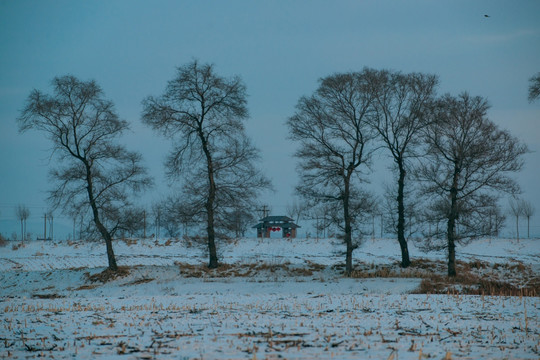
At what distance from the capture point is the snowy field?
333 inches

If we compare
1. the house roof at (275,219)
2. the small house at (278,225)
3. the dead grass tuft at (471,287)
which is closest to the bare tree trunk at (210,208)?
the dead grass tuft at (471,287)

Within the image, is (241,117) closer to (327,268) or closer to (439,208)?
(327,268)

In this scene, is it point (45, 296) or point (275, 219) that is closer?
point (45, 296)

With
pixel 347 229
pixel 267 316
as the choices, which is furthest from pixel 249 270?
pixel 267 316

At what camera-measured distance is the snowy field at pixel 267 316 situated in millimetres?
8461

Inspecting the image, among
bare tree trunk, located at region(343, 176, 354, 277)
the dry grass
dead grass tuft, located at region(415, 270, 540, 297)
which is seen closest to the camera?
dead grass tuft, located at region(415, 270, 540, 297)

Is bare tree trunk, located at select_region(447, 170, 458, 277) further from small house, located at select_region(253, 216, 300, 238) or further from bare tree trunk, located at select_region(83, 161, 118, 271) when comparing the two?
small house, located at select_region(253, 216, 300, 238)

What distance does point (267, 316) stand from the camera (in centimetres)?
1267

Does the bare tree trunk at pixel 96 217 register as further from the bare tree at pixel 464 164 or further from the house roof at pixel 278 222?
the house roof at pixel 278 222

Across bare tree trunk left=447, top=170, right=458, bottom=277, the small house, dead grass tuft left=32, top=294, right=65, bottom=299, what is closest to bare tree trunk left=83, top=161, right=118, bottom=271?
dead grass tuft left=32, top=294, right=65, bottom=299

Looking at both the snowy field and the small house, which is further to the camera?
the small house

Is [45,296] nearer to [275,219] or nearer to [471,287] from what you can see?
[471,287]

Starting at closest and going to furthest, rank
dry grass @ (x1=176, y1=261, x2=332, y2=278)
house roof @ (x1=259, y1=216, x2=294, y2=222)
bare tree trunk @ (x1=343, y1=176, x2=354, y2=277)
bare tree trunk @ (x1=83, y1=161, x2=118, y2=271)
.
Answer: dry grass @ (x1=176, y1=261, x2=332, y2=278) < bare tree trunk @ (x1=343, y1=176, x2=354, y2=277) < bare tree trunk @ (x1=83, y1=161, x2=118, y2=271) < house roof @ (x1=259, y1=216, x2=294, y2=222)

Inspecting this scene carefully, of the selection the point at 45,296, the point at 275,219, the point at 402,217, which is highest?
the point at 402,217
